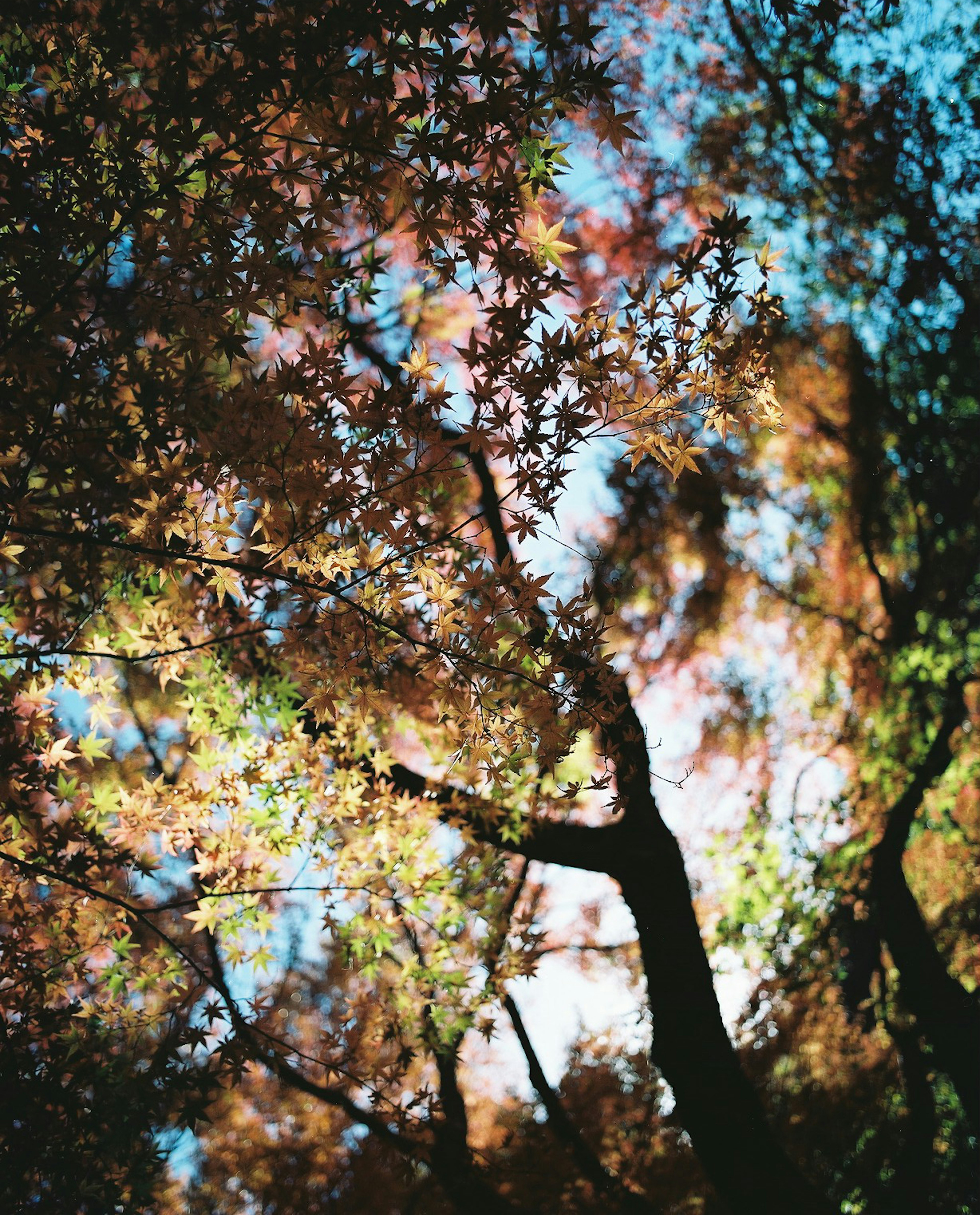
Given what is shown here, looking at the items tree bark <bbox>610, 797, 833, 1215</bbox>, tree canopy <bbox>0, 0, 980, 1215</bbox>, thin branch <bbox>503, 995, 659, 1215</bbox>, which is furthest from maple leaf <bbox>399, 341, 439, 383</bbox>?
thin branch <bbox>503, 995, 659, 1215</bbox>

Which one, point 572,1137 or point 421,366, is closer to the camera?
point 421,366

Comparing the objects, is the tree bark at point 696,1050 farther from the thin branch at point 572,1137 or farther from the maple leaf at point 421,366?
the maple leaf at point 421,366

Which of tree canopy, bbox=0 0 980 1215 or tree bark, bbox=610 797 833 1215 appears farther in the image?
tree bark, bbox=610 797 833 1215

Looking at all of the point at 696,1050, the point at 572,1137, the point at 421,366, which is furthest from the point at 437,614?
the point at 572,1137

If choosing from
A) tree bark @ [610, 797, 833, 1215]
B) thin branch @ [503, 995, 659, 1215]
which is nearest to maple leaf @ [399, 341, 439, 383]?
tree bark @ [610, 797, 833, 1215]

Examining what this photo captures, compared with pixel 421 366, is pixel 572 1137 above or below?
below

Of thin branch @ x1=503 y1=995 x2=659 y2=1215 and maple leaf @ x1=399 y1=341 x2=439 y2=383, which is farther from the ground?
maple leaf @ x1=399 y1=341 x2=439 y2=383

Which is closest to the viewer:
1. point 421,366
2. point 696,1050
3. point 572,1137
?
point 421,366

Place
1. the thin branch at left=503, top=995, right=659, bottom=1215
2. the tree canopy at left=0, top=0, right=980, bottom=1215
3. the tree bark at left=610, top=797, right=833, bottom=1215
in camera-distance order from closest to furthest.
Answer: the tree canopy at left=0, top=0, right=980, bottom=1215 → the tree bark at left=610, top=797, right=833, bottom=1215 → the thin branch at left=503, top=995, right=659, bottom=1215

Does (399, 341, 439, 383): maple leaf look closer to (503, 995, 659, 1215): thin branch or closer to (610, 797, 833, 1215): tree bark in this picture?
(610, 797, 833, 1215): tree bark

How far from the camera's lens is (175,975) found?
12.0ft

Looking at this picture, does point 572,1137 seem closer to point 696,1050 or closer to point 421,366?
point 696,1050

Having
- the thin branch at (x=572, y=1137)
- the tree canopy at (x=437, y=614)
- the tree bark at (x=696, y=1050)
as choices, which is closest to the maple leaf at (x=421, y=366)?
the tree canopy at (x=437, y=614)

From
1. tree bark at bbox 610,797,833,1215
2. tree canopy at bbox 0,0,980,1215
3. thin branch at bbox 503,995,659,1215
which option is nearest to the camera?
tree canopy at bbox 0,0,980,1215
